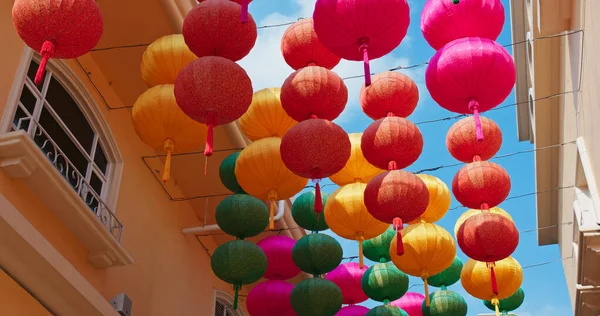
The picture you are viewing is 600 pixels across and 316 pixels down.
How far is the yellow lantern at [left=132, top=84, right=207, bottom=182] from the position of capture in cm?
605

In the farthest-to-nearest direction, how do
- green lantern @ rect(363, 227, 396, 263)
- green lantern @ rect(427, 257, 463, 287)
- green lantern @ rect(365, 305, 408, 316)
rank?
green lantern @ rect(427, 257, 463, 287)
green lantern @ rect(363, 227, 396, 263)
green lantern @ rect(365, 305, 408, 316)

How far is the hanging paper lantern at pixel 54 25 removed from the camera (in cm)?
488

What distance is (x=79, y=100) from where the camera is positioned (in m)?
7.91

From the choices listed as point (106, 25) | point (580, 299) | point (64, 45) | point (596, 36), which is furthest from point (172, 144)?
point (580, 299)

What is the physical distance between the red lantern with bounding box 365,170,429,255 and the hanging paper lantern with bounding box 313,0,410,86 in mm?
998

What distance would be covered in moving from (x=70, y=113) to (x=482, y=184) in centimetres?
453

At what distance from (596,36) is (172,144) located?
3.90 metres

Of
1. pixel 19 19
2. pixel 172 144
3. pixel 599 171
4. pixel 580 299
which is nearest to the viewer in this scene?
pixel 19 19

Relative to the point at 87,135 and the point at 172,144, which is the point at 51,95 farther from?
the point at 172,144

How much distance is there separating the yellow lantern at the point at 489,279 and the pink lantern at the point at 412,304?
988mm

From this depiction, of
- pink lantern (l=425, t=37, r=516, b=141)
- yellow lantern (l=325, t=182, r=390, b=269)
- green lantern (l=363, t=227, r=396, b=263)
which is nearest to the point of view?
pink lantern (l=425, t=37, r=516, b=141)

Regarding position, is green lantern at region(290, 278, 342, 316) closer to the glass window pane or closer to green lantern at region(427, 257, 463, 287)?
green lantern at region(427, 257, 463, 287)

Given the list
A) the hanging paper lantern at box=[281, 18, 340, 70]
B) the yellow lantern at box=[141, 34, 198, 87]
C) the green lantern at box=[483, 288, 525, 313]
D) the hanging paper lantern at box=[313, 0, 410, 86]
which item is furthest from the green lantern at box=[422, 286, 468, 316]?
the yellow lantern at box=[141, 34, 198, 87]

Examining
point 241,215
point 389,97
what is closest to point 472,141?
point 389,97
